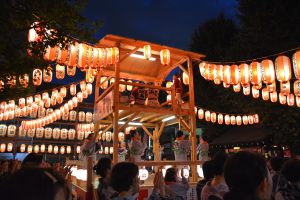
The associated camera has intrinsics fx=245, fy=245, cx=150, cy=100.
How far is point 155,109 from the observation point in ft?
30.0

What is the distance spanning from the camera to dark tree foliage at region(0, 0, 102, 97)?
17.5 ft

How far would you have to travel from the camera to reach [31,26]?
5.80m

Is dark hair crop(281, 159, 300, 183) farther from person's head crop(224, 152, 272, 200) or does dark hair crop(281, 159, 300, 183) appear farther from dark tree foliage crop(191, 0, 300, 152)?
dark tree foliage crop(191, 0, 300, 152)

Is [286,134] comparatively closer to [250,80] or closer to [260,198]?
[250,80]

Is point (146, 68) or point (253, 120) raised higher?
point (146, 68)

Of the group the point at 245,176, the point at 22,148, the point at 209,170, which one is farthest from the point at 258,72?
the point at 22,148

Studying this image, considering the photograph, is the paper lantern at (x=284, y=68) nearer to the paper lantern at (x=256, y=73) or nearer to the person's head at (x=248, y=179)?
the paper lantern at (x=256, y=73)

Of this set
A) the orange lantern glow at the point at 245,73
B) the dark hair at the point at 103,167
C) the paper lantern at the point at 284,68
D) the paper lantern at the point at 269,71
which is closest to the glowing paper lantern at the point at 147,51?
the orange lantern glow at the point at 245,73

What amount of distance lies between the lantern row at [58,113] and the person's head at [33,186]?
48.1 feet

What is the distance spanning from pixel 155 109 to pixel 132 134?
1.38 metres

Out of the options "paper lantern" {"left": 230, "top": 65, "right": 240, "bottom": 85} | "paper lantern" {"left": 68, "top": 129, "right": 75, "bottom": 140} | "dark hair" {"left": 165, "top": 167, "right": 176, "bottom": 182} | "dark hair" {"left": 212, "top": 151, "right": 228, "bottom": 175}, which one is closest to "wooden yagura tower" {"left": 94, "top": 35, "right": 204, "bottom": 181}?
"paper lantern" {"left": 230, "top": 65, "right": 240, "bottom": 85}

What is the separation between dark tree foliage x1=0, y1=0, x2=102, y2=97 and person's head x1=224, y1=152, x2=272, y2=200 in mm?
4991

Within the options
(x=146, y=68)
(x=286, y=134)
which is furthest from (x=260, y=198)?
(x=286, y=134)

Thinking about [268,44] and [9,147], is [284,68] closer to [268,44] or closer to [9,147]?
[268,44]
